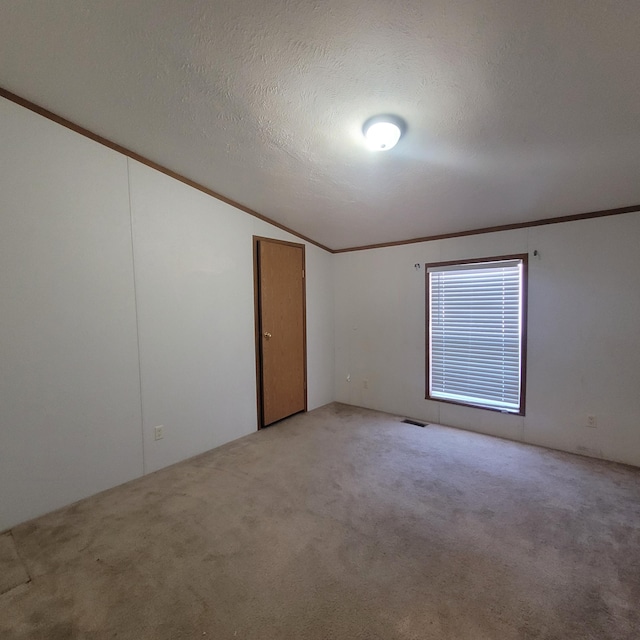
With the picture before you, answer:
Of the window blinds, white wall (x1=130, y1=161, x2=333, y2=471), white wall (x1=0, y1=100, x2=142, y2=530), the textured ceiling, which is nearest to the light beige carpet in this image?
white wall (x1=0, y1=100, x2=142, y2=530)

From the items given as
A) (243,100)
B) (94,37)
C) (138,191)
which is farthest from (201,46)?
(138,191)

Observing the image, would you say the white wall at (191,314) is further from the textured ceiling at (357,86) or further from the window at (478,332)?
the window at (478,332)

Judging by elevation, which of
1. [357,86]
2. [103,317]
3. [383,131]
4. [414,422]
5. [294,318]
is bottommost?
[414,422]

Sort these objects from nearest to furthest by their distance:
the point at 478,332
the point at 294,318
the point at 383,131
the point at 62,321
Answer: the point at 383,131 → the point at 62,321 → the point at 478,332 → the point at 294,318

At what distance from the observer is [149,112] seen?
2.01 m

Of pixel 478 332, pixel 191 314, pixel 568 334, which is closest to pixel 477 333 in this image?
pixel 478 332

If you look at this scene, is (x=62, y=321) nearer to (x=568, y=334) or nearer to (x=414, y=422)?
(x=414, y=422)

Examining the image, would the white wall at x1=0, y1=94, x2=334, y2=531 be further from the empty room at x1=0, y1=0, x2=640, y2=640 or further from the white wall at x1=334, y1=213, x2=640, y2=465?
the white wall at x1=334, y1=213, x2=640, y2=465

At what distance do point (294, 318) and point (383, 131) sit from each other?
7.67ft

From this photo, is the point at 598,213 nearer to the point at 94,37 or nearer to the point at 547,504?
the point at 547,504

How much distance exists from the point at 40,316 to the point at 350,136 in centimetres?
231

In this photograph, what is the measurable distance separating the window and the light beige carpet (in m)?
0.78

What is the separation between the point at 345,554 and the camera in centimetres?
170

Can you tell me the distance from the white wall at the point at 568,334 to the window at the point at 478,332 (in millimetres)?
89
